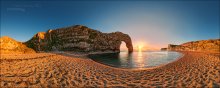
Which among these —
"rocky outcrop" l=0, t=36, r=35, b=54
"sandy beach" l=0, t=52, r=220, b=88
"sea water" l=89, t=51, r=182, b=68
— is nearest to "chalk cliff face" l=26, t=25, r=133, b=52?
"sea water" l=89, t=51, r=182, b=68

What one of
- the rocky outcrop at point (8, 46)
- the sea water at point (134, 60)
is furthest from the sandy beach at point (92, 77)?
the rocky outcrop at point (8, 46)

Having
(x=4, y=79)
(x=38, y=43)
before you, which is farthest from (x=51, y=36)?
(x=4, y=79)

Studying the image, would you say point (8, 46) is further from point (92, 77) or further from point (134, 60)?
point (134, 60)

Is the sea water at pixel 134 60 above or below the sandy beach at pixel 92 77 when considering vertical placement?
below

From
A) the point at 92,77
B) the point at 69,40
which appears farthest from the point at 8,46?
the point at 69,40

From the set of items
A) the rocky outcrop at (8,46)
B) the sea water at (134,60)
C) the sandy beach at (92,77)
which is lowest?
the sea water at (134,60)

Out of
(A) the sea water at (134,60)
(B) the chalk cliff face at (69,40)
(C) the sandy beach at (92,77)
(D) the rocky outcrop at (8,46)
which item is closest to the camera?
(C) the sandy beach at (92,77)

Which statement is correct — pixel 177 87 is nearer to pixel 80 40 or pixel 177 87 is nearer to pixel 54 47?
pixel 80 40

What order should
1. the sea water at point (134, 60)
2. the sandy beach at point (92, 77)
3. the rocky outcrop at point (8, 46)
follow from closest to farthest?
the sandy beach at point (92, 77) → the sea water at point (134, 60) → the rocky outcrop at point (8, 46)

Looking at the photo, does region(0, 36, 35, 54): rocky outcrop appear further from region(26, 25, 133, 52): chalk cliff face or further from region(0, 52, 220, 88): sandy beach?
region(26, 25, 133, 52): chalk cliff face

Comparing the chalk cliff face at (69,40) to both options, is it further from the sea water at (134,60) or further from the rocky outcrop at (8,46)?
the rocky outcrop at (8,46)

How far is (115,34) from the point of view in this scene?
384ft

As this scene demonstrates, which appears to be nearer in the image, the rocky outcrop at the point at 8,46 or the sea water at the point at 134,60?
the sea water at the point at 134,60

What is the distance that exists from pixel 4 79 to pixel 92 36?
7880 centimetres
